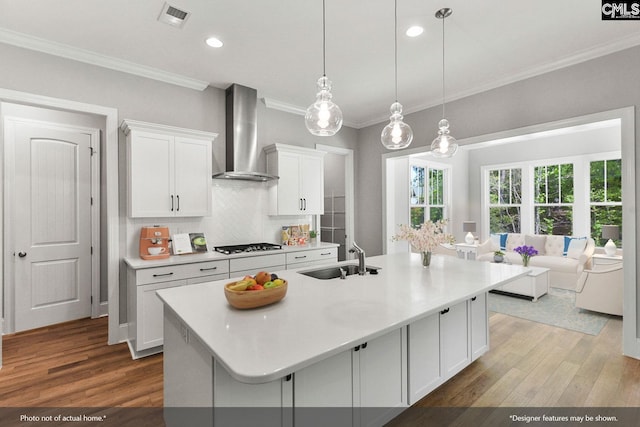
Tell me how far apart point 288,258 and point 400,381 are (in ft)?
7.01

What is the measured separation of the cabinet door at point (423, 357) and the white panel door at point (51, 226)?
13.3ft

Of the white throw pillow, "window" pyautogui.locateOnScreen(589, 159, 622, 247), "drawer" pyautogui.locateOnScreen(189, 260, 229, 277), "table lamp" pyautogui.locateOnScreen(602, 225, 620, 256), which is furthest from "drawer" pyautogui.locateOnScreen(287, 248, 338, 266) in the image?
"window" pyautogui.locateOnScreen(589, 159, 622, 247)

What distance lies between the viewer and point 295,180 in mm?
4250

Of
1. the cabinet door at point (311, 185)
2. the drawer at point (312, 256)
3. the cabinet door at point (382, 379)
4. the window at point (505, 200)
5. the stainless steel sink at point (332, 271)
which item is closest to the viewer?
the cabinet door at point (382, 379)

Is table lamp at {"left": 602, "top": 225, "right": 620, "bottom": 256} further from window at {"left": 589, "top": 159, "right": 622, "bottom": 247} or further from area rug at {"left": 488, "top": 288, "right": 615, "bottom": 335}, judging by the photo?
window at {"left": 589, "top": 159, "right": 622, "bottom": 247}

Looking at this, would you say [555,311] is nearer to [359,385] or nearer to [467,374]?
[467,374]

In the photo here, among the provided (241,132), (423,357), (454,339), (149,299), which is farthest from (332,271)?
(241,132)

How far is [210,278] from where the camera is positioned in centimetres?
318

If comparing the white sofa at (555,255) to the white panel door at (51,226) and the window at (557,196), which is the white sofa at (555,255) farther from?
the white panel door at (51,226)

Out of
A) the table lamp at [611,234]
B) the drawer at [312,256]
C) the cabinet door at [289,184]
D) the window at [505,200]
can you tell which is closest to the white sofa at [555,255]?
the table lamp at [611,234]

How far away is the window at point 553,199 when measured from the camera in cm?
636

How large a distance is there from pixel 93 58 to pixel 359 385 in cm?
364

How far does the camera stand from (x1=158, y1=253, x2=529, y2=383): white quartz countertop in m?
1.11

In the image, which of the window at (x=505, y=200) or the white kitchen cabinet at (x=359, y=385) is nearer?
the white kitchen cabinet at (x=359, y=385)
